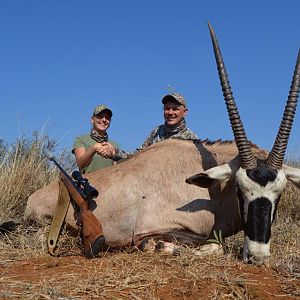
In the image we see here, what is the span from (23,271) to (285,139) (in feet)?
8.33

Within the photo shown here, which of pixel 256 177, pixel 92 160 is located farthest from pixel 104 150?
pixel 256 177

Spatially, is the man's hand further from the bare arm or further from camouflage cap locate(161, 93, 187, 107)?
camouflage cap locate(161, 93, 187, 107)

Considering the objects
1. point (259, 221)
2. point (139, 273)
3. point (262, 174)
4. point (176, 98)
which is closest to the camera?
point (139, 273)

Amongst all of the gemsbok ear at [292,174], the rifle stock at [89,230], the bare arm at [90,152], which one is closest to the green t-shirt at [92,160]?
the bare arm at [90,152]

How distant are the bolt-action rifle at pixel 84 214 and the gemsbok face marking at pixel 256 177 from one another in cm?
97

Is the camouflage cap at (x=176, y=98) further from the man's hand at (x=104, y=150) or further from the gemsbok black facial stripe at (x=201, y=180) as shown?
the gemsbok black facial stripe at (x=201, y=180)

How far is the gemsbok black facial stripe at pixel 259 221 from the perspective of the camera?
3932 mm

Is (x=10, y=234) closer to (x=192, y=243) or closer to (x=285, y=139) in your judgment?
(x=192, y=243)

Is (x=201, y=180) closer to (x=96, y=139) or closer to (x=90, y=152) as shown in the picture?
(x=90, y=152)

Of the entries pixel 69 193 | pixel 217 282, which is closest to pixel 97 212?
pixel 69 193

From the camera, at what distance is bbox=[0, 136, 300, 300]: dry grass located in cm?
304

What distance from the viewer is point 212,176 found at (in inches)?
178

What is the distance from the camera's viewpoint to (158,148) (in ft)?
17.6

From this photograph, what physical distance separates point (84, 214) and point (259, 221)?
65.9 inches
